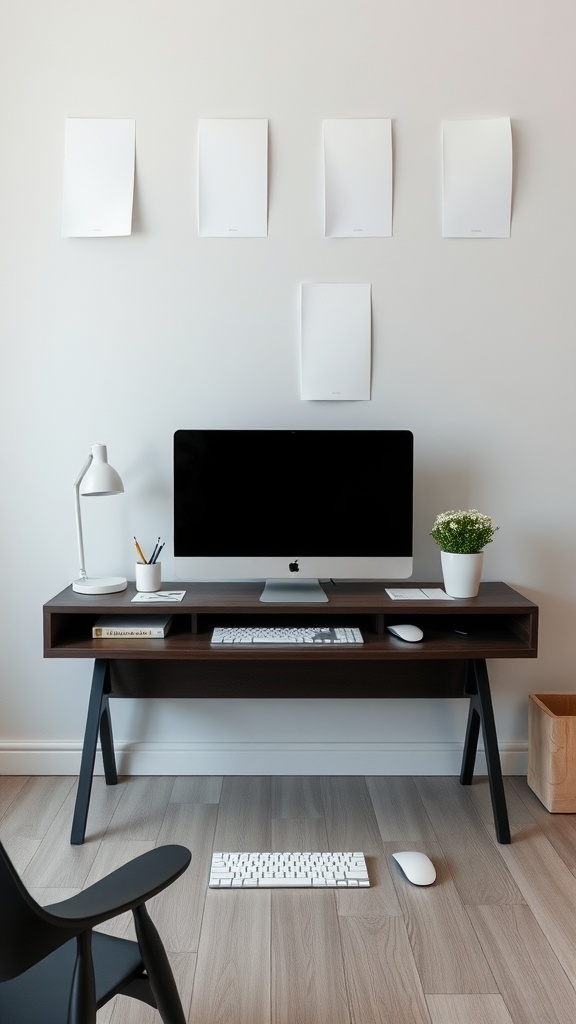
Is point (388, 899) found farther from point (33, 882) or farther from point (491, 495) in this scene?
point (491, 495)

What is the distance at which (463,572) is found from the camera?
2428 millimetres

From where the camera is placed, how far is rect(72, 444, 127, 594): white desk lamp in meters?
2.47

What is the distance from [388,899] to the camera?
2.08 m

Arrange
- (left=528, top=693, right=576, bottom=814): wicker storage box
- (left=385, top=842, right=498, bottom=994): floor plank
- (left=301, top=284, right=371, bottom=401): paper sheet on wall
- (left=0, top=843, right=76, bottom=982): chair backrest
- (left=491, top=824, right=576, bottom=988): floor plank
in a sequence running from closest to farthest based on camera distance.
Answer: (left=0, top=843, right=76, bottom=982): chair backrest, (left=385, top=842, right=498, bottom=994): floor plank, (left=491, top=824, right=576, bottom=988): floor plank, (left=528, top=693, right=576, bottom=814): wicker storage box, (left=301, top=284, right=371, bottom=401): paper sheet on wall

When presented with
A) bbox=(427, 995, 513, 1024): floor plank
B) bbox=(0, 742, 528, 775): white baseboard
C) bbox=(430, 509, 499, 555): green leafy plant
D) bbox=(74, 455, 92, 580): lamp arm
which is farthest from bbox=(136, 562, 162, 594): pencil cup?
bbox=(427, 995, 513, 1024): floor plank

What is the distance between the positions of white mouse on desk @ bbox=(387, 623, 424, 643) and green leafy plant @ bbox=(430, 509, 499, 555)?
26 cm

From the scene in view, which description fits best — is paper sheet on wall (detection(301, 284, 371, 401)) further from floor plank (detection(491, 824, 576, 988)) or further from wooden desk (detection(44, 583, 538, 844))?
floor plank (detection(491, 824, 576, 988))

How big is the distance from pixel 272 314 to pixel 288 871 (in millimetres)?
1674

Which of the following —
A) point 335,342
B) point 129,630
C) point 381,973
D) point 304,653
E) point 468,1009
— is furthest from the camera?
point 335,342

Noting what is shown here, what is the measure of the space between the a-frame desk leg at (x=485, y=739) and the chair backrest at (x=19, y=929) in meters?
1.60

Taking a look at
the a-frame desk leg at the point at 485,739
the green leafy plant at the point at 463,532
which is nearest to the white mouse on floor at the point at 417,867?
the a-frame desk leg at the point at 485,739

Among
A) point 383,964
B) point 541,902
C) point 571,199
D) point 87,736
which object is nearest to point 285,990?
point 383,964

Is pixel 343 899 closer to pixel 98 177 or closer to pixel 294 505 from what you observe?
pixel 294 505

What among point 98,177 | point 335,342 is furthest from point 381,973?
point 98,177
